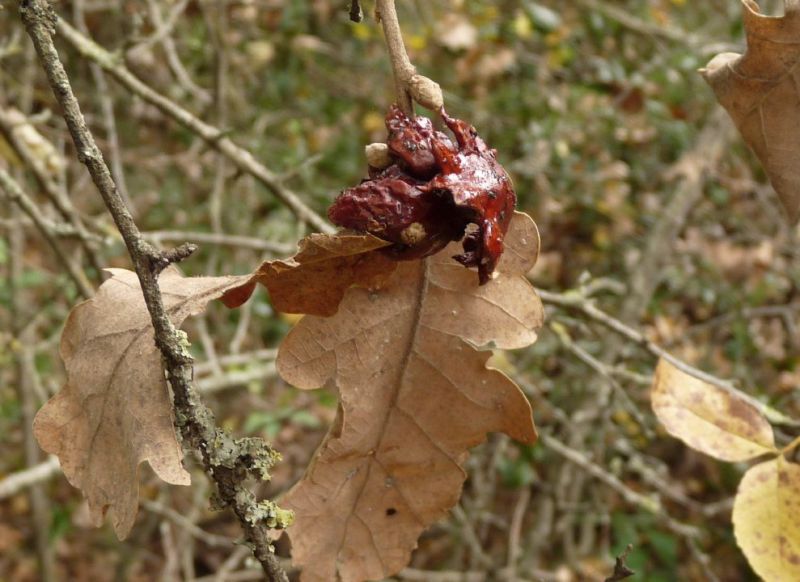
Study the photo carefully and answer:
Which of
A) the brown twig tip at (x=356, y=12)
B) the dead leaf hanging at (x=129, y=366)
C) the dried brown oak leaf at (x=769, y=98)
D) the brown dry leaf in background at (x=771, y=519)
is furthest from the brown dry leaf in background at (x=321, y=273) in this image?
the brown dry leaf in background at (x=771, y=519)

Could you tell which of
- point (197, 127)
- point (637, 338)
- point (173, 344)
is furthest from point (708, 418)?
point (197, 127)

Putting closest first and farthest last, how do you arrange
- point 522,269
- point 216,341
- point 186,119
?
point 522,269
point 186,119
point 216,341

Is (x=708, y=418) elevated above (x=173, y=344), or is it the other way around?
(x=173, y=344)

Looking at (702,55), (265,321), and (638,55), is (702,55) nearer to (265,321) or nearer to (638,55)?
(638,55)

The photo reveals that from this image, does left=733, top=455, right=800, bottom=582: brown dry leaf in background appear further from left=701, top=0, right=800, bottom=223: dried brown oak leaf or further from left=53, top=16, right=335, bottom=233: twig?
left=53, top=16, right=335, bottom=233: twig

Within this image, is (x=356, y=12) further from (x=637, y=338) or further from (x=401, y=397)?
(x=637, y=338)

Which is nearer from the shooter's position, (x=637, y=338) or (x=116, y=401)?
(x=116, y=401)

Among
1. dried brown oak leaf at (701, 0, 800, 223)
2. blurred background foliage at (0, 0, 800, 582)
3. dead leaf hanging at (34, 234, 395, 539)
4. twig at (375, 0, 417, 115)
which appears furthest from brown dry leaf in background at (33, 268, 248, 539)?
blurred background foliage at (0, 0, 800, 582)

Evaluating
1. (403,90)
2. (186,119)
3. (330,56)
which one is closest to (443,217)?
Answer: (403,90)

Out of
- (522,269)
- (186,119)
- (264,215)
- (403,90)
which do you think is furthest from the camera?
(264,215)
